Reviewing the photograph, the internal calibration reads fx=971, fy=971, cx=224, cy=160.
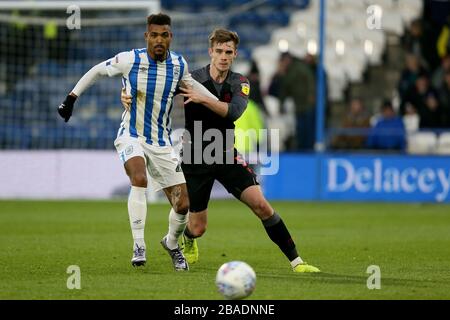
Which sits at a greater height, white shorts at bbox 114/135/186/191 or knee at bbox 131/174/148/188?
white shorts at bbox 114/135/186/191

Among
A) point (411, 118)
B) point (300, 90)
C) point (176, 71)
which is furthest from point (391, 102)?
point (176, 71)

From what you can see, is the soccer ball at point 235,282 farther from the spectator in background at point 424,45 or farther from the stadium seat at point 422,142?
the spectator in background at point 424,45

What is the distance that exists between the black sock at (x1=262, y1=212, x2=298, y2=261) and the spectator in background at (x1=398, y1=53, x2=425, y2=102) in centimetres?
1194

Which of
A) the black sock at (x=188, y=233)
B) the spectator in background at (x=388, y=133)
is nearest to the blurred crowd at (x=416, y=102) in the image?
the spectator in background at (x=388, y=133)

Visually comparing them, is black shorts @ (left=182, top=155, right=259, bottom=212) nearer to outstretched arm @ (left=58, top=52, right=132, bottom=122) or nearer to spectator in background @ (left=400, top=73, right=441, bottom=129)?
outstretched arm @ (left=58, top=52, right=132, bottom=122)

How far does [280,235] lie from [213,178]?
0.88 metres

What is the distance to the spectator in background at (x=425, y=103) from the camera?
758 inches

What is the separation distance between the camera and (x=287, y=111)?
2012 centimetres

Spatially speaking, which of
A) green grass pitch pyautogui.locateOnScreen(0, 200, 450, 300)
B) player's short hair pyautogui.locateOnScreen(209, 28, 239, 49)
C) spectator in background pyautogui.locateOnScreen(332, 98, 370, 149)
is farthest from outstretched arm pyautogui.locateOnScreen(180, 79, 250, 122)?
spectator in background pyautogui.locateOnScreen(332, 98, 370, 149)

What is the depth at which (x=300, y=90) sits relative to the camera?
19.7m

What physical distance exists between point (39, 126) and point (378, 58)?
766cm

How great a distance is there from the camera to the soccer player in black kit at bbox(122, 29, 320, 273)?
318 inches

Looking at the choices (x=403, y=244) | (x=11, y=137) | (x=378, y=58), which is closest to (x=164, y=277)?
(x=403, y=244)
